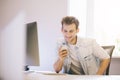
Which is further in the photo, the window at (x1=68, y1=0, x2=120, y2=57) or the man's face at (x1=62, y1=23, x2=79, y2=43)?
the window at (x1=68, y1=0, x2=120, y2=57)

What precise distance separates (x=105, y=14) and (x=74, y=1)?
1.34 ft

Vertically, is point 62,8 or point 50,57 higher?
point 62,8

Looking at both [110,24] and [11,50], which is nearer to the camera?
[11,50]

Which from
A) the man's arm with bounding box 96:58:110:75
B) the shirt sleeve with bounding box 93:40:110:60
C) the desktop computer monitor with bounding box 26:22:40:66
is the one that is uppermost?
the desktop computer monitor with bounding box 26:22:40:66

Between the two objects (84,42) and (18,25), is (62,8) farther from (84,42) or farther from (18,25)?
(18,25)

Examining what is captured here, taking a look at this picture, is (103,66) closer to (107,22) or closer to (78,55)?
(78,55)

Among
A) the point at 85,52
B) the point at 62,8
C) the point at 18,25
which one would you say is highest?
the point at 62,8

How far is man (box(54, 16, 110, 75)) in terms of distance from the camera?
1.50m

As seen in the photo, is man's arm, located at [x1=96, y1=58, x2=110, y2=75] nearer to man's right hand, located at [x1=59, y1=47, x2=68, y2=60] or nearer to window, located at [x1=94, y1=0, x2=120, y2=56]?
man's right hand, located at [x1=59, y1=47, x2=68, y2=60]

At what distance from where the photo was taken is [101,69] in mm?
1481

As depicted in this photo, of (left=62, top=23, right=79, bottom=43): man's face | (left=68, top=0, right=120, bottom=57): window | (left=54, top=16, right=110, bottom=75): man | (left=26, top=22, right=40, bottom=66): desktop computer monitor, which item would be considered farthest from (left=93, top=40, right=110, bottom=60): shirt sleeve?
(left=68, top=0, right=120, bottom=57): window

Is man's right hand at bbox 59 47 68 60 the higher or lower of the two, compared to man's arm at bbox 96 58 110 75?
higher

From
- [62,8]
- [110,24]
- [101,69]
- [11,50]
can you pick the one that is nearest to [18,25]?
[11,50]

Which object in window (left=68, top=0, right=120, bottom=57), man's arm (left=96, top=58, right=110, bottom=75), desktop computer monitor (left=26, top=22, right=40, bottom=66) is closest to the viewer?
desktop computer monitor (left=26, top=22, right=40, bottom=66)
